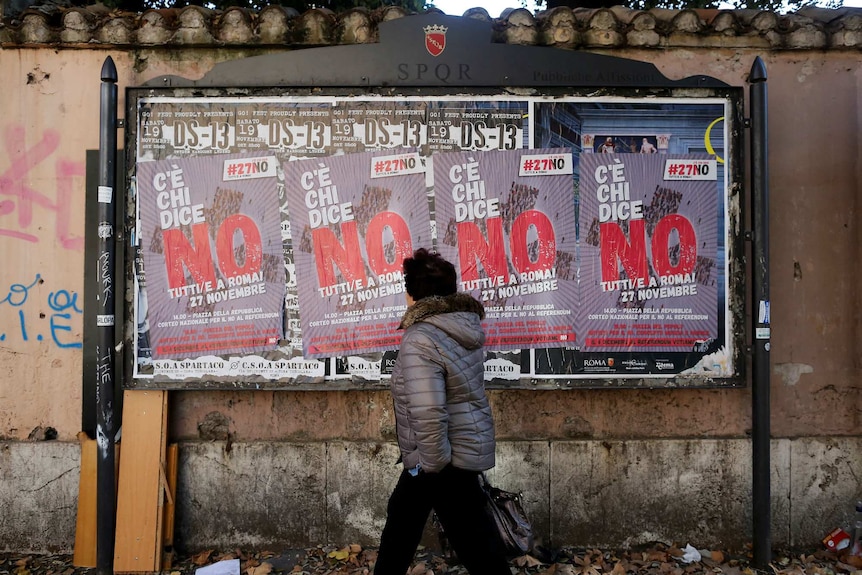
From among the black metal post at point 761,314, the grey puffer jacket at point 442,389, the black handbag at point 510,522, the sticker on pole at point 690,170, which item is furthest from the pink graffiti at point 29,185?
the black metal post at point 761,314

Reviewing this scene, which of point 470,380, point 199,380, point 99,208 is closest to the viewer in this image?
point 470,380

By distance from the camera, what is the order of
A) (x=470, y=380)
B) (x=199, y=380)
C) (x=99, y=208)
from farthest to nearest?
(x=199, y=380) < (x=99, y=208) < (x=470, y=380)

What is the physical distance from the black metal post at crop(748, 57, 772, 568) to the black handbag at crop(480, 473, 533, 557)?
1654 mm

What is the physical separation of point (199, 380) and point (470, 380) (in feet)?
7.13

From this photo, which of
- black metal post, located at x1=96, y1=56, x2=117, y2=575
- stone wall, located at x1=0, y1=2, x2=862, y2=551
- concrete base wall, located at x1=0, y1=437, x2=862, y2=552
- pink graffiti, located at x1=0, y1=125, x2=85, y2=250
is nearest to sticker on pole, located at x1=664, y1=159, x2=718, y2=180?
stone wall, located at x1=0, y1=2, x2=862, y2=551

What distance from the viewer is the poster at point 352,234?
4293 mm

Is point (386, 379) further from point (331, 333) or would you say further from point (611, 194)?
point (611, 194)

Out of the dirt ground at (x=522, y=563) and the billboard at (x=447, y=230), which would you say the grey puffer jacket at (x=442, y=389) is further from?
the dirt ground at (x=522, y=563)

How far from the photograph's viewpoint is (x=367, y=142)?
4.30 metres

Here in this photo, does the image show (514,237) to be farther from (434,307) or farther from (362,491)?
(362,491)

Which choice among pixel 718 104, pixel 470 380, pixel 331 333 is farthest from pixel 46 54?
pixel 718 104

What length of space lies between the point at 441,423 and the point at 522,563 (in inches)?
73.3

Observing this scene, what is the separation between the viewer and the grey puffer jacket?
9.39ft

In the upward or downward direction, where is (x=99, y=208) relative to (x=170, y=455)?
upward
